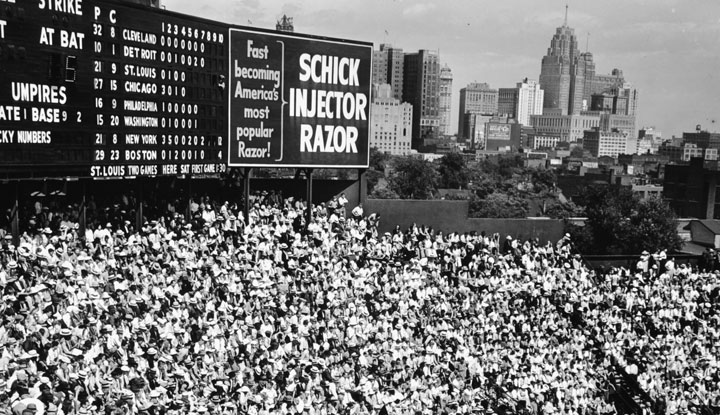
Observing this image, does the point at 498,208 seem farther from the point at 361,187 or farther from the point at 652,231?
the point at 361,187

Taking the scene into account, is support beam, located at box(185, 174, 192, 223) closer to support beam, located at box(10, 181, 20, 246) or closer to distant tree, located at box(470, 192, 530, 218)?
support beam, located at box(10, 181, 20, 246)

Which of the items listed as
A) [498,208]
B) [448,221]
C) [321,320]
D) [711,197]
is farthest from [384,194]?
[321,320]

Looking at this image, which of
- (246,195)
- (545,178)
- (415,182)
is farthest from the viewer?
(545,178)

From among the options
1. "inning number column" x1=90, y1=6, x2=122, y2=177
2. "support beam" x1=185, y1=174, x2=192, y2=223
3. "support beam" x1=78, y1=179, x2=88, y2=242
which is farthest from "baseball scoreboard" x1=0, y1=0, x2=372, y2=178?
"support beam" x1=78, y1=179, x2=88, y2=242

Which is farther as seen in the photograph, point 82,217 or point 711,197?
point 711,197

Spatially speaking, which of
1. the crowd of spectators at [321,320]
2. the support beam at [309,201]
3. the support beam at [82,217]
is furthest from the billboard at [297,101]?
the support beam at [82,217]

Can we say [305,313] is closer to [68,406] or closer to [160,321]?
[160,321]

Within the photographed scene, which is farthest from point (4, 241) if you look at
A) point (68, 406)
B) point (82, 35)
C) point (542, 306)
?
point (542, 306)
